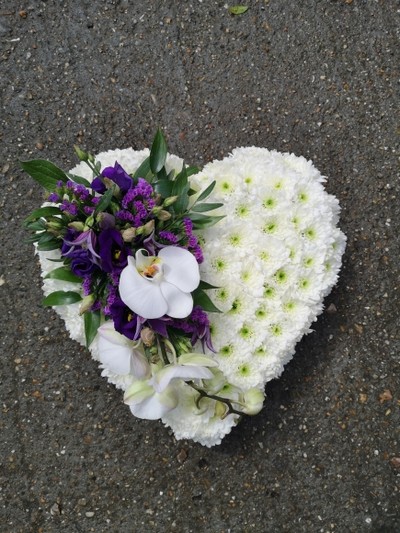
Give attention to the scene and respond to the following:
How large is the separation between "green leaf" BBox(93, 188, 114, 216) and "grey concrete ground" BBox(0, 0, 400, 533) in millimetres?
713

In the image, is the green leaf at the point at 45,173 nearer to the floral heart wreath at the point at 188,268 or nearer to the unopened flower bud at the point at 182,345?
the floral heart wreath at the point at 188,268

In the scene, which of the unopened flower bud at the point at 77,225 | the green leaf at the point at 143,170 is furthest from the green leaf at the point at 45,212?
the green leaf at the point at 143,170

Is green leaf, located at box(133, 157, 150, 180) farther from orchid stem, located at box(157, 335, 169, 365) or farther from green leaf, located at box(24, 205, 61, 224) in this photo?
orchid stem, located at box(157, 335, 169, 365)

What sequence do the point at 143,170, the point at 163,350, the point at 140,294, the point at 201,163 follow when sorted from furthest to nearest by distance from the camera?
the point at 201,163 < the point at 143,170 < the point at 163,350 < the point at 140,294

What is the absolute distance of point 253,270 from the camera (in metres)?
1.37

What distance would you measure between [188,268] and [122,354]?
0.24 meters

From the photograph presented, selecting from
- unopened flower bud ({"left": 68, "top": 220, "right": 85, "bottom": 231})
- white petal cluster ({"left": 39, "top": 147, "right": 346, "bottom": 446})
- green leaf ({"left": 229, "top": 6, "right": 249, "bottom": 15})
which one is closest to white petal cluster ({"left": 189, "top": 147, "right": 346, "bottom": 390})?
white petal cluster ({"left": 39, "top": 147, "right": 346, "bottom": 446})

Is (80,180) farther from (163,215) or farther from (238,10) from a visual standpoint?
(238,10)

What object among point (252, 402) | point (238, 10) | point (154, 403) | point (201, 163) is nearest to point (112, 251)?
point (154, 403)

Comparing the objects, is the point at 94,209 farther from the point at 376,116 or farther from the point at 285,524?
the point at 285,524

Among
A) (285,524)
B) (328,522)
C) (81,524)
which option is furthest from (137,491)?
(328,522)

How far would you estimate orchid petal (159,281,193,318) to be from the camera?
117 cm

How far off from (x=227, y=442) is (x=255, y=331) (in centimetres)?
56

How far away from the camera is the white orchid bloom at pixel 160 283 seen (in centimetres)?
113
